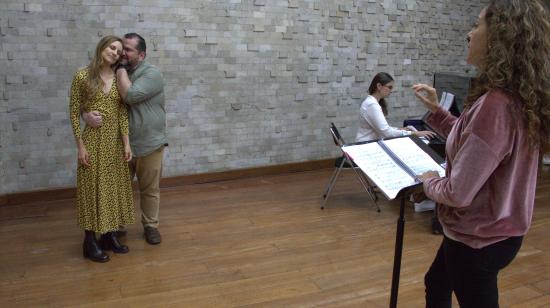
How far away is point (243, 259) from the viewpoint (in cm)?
359

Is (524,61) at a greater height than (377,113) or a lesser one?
greater

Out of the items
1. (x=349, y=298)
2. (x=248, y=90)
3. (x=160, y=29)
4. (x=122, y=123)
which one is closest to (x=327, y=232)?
(x=349, y=298)

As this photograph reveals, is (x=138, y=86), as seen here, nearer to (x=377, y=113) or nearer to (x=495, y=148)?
(x=377, y=113)

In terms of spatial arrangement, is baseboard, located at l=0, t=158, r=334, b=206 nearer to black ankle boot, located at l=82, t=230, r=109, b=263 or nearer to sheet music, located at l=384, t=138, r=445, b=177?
black ankle boot, located at l=82, t=230, r=109, b=263

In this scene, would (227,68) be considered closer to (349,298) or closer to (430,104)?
(349,298)

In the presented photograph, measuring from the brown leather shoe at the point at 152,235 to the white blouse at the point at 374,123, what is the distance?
2.26m

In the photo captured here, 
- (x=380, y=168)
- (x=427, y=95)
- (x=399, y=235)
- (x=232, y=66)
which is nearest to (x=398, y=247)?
(x=399, y=235)

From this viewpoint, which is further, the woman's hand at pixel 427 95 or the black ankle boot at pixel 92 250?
the black ankle boot at pixel 92 250

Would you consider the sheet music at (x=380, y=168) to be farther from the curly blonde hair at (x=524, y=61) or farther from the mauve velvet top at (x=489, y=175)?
the curly blonde hair at (x=524, y=61)

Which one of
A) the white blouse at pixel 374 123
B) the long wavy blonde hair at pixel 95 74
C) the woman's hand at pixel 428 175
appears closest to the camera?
the woman's hand at pixel 428 175

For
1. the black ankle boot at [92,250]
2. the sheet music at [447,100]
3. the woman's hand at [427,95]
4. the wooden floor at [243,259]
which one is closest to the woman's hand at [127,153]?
the black ankle boot at [92,250]

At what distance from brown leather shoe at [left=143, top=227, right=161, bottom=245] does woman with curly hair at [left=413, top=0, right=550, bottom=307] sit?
2677mm

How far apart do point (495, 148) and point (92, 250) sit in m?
2.98

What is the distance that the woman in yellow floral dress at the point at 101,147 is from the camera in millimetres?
3398
